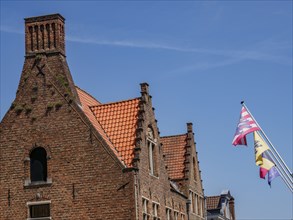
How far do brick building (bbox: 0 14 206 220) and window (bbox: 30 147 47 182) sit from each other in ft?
0.16

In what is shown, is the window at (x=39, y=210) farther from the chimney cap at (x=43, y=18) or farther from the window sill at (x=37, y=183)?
the chimney cap at (x=43, y=18)

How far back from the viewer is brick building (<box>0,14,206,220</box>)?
116 feet

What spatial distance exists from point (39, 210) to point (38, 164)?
234 centimetres

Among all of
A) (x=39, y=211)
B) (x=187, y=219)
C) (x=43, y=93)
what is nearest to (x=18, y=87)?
(x=43, y=93)

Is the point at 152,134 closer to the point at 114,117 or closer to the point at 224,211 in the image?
the point at 114,117

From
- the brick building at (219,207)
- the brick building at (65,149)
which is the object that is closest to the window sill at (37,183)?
the brick building at (65,149)

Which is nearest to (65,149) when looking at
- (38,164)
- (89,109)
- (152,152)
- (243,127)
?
(38,164)

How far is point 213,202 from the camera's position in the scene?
67.4 m

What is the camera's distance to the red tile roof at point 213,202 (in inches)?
2623

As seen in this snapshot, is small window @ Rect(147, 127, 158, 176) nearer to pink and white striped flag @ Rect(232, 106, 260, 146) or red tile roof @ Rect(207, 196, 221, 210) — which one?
pink and white striped flag @ Rect(232, 106, 260, 146)

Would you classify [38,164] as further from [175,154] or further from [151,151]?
[175,154]

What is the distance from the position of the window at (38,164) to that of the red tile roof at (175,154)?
1455 cm

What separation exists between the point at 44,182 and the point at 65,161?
1463 millimetres

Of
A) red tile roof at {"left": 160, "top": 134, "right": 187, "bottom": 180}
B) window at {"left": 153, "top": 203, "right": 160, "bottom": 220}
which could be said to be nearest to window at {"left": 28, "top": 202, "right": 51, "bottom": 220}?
window at {"left": 153, "top": 203, "right": 160, "bottom": 220}
